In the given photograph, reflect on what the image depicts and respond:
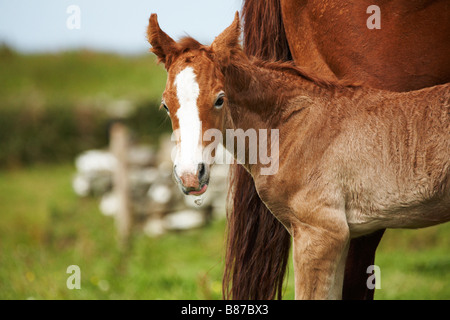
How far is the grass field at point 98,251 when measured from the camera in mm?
5422

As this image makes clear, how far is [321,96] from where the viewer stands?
2.53 meters

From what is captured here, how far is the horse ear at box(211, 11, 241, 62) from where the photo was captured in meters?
2.29

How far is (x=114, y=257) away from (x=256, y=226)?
4.50 m

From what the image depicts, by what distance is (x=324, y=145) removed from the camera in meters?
2.39

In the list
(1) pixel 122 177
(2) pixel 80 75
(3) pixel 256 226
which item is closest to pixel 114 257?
(1) pixel 122 177

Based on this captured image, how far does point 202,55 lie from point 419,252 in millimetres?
6012

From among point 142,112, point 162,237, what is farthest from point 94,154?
point 162,237

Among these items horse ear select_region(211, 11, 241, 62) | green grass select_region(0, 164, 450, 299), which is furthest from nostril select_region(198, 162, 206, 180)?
green grass select_region(0, 164, 450, 299)

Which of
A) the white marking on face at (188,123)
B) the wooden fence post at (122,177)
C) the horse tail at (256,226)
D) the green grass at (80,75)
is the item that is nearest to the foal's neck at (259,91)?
the white marking on face at (188,123)

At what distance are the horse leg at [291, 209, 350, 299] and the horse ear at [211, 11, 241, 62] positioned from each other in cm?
80

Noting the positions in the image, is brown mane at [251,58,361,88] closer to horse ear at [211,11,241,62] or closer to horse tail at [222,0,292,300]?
horse ear at [211,11,241,62]

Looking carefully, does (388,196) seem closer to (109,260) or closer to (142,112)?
(109,260)

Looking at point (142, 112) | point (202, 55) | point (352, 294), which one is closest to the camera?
point (202, 55)

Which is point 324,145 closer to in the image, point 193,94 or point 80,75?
point 193,94
